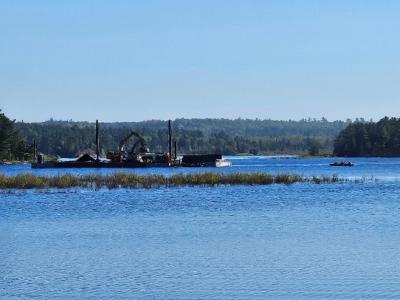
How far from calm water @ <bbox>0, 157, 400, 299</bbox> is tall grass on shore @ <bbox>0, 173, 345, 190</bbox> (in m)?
12.5

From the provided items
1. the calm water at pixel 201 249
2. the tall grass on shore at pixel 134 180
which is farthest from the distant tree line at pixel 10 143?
the calm water at pixel 201 249

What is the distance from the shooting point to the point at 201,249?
35.2 m

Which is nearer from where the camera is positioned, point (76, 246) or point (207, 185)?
point (76, 246)

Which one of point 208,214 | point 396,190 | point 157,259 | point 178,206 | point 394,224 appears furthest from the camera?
point 396,190

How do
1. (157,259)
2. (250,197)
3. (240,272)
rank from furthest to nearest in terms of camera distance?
(250,197) → (157,259) → (240,272)

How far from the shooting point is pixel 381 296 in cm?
2516

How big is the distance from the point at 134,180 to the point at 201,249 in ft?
140

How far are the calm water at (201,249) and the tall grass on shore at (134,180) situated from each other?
12524 mm

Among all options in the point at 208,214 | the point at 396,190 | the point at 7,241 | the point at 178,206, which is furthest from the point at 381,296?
the point at 396,190

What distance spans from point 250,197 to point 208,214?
15.7 m

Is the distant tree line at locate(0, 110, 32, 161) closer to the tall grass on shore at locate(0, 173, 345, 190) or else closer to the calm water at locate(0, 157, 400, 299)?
the tall grass on shore at locate(0, 173, 345, 190)

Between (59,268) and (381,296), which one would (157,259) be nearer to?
(59,268)

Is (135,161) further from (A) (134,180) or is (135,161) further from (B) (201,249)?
(B) (201,249)

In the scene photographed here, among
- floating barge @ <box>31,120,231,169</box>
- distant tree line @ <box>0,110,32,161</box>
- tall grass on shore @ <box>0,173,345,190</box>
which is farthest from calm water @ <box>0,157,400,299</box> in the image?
distant tree line @ <box>0,110,32,161</box>
